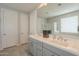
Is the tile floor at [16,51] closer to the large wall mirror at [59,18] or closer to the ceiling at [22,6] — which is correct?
the large wall mirror at [59,18]

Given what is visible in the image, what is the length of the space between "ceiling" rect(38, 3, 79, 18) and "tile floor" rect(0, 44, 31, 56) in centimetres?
63

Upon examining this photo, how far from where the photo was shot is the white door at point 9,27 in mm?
1852

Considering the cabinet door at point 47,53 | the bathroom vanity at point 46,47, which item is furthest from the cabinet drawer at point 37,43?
the cabinet door at point 47,53

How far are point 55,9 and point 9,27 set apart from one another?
0.82 meters

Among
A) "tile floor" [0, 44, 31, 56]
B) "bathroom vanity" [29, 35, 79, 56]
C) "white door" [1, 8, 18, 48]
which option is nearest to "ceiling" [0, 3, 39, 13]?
"white door" [1, 8, 18, 48]

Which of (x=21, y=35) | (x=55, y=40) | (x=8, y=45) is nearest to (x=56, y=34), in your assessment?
(x=55, y=40)

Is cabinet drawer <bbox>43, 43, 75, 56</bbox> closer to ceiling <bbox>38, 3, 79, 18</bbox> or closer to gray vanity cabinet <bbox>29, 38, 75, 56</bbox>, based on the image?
gray vanity cabinet <bbox>29, 38, 75, 56</bbox>

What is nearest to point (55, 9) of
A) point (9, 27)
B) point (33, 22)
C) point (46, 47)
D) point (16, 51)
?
point (33, 22)

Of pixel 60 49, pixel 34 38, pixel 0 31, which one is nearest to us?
pixel 60 49

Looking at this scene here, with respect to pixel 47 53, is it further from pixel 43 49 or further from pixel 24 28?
pixel 24 28

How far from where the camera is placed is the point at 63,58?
1736 millimetres

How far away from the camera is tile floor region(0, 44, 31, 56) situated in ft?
6.08

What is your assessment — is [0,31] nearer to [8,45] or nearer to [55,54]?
[8,45]

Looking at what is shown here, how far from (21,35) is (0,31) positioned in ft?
1.14
